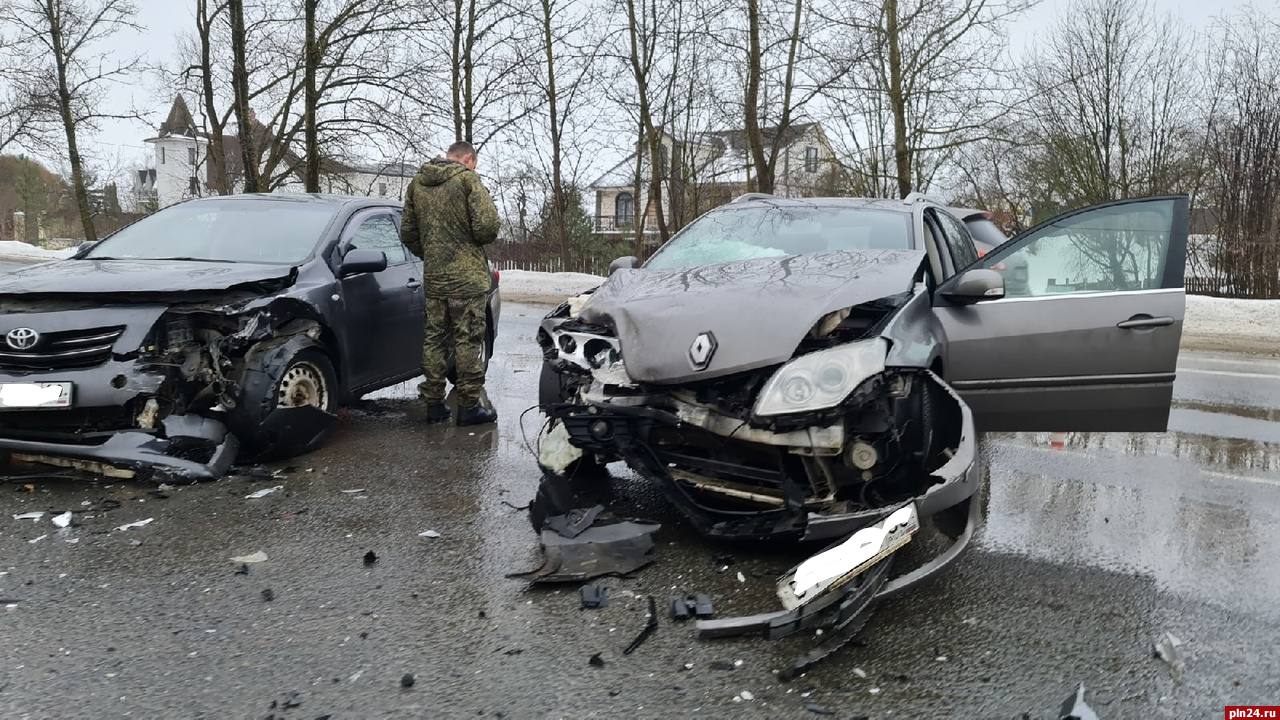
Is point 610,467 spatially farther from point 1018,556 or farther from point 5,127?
point 5,127

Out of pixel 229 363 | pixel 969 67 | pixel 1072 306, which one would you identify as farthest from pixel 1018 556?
pixel 969 67

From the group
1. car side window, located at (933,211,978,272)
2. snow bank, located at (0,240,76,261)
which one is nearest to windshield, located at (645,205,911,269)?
car side window, located at (933,211,978,272)

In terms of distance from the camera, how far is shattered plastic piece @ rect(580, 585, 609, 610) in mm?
3301

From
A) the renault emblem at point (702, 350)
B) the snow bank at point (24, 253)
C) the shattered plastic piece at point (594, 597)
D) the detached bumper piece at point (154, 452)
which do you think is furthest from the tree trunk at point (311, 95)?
the shattered plastic piece at point (594, 597)

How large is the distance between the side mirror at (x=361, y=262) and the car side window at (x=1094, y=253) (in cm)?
365

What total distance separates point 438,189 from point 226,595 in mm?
3497

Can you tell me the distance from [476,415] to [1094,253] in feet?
13.3

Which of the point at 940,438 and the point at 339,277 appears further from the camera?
the point at 339,277

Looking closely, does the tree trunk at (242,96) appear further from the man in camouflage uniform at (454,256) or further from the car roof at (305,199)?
the man in camouflage uniform at (454,256)

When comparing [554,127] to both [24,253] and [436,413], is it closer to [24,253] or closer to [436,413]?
[436,413]

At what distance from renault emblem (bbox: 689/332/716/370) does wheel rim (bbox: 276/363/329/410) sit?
8.87 ft

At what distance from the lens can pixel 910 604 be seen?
11.0 feet

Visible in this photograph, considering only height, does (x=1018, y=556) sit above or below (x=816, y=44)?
below

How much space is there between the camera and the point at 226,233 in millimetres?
6039
